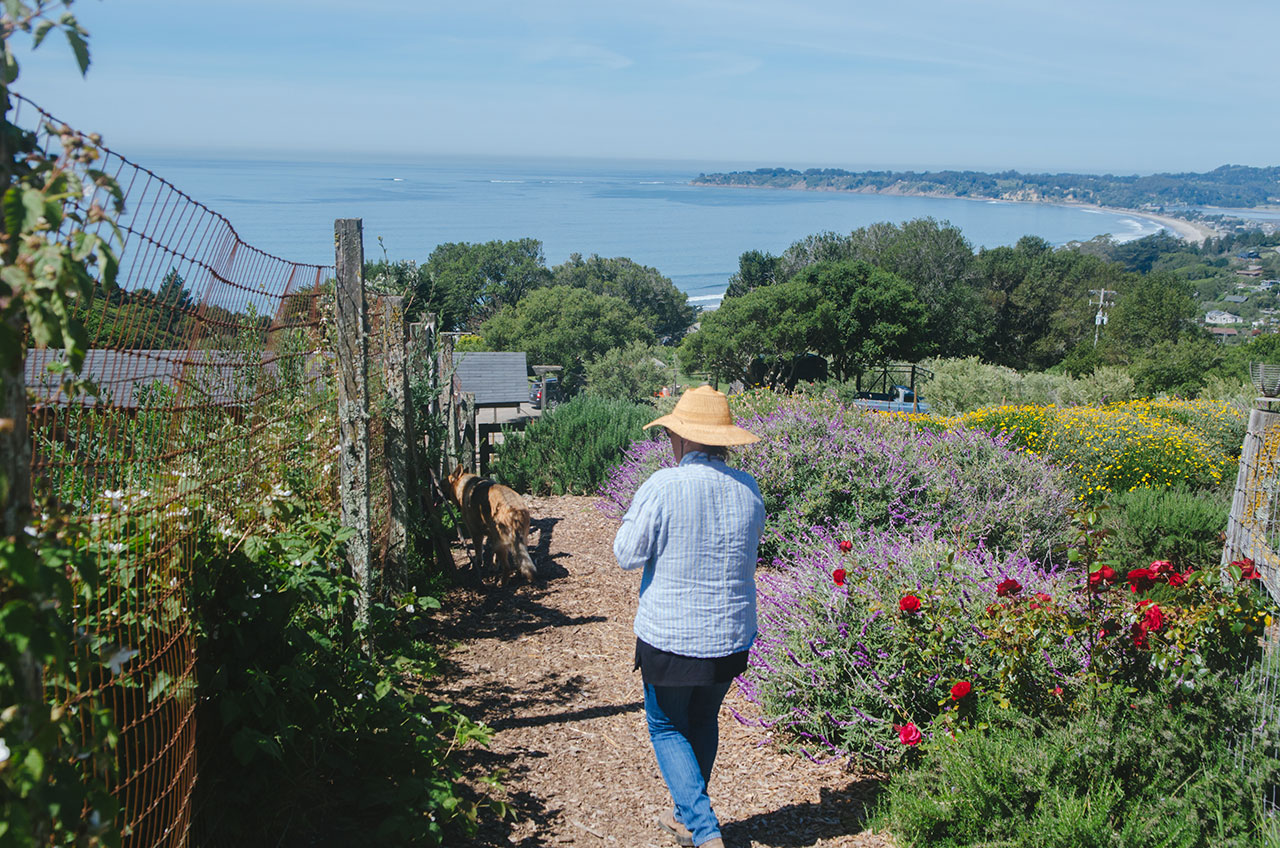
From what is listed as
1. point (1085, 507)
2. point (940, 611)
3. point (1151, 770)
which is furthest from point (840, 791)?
point (1085, 507)

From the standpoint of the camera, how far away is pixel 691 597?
10.2 feet

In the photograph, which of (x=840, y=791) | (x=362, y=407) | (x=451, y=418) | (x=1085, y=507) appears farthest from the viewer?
(x=451, y=418)

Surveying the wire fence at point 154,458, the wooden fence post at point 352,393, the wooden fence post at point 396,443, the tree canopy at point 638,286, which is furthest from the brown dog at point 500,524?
the tree canopy at point 638,286

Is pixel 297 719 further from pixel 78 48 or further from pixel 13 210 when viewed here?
pixel 78 48

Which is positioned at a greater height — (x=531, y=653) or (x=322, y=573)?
(x=322, y=573)

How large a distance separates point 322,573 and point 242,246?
4.48 feet

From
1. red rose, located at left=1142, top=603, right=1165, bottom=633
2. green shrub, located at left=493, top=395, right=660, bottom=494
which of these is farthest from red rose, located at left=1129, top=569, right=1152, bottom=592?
green shrub, located at left=493, top=395, right=660, bottom=494

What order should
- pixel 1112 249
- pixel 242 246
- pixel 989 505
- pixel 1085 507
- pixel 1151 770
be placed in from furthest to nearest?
pixel 1112 249 → pixel 1085 507 → pixel 989 505 → pixel 242 246 → pixel 1151 770

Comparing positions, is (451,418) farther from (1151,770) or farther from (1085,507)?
(1151,770)

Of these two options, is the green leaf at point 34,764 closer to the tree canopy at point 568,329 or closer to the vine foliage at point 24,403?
the vine foliage at point 24,403

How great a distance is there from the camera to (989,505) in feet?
22.5

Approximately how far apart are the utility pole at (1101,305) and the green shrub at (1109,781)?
63727 mm

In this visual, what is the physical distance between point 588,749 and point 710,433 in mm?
1779

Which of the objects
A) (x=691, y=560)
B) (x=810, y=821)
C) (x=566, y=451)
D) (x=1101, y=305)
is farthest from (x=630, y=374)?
(x=691, y=560)
